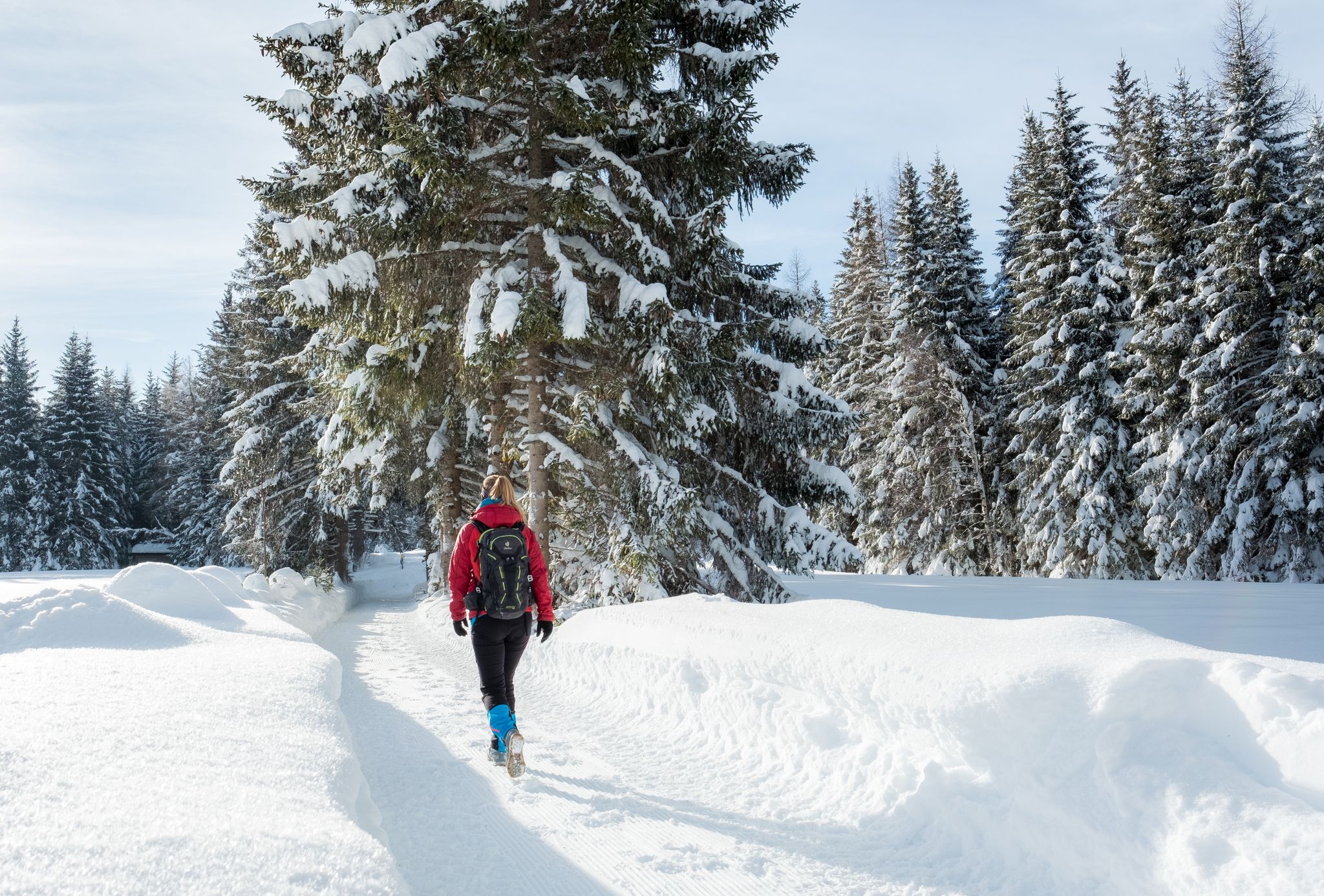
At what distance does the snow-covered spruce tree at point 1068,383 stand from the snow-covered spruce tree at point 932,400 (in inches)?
87.7

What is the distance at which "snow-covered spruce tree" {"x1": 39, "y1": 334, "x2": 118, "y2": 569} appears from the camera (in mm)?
38562

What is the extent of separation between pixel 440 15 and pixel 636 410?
6.74m

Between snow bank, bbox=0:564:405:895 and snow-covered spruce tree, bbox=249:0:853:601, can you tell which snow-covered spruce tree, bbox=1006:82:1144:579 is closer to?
snow-covered spruce tree, bbox=249:0:853:601

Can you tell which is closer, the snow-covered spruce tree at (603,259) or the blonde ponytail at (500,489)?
the blonde ponytail at (500,489)

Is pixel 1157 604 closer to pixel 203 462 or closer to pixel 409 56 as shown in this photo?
pixel 409 56

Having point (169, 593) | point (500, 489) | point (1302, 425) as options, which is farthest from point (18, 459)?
point (1302, 425)

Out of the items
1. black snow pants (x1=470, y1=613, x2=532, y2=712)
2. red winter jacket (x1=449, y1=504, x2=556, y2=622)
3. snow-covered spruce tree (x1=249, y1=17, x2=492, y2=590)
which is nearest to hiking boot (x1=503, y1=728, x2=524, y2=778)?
black snow pants (x1=470, y1=613, x2=532, y2=712)

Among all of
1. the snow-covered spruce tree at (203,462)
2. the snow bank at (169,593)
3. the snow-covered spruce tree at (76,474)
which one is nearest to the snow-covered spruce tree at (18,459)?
the snow-covered spruce tree at (76,474)

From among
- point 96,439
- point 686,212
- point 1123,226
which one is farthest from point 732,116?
point 96,439

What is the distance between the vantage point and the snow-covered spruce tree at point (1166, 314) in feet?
65.5

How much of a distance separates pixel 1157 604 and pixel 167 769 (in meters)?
12.4

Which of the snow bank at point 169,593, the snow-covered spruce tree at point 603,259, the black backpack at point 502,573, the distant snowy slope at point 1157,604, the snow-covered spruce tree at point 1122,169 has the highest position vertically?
the snow-covered spruce tree at point 1122,169

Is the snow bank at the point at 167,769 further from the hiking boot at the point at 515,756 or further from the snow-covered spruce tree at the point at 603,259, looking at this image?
the snow-covered spruce tree at the point at 603,259

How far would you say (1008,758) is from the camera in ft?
13.4
